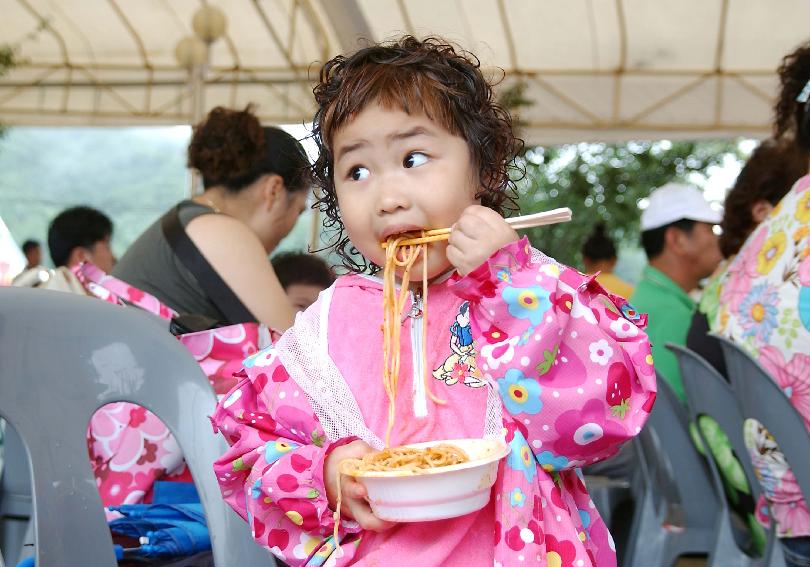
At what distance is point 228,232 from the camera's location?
2.86 m

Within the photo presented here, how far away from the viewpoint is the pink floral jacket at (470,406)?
4.54 feet

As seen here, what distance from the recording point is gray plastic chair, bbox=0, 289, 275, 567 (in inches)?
61.2

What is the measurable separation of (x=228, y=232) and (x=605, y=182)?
37.9 ft

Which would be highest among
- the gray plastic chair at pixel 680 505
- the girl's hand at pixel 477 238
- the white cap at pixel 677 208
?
the white cap at pixel 677 208

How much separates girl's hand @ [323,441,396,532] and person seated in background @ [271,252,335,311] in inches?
94.1

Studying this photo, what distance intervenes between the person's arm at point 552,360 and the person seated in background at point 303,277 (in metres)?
2.47

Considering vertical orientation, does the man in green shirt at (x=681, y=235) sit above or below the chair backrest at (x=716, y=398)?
above

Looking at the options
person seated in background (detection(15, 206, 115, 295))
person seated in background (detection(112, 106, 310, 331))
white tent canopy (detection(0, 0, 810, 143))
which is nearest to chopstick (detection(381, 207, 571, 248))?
person seated in background (detection(112, 106, 310, 331))

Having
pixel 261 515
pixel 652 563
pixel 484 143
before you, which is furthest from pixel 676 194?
pixel 261 515

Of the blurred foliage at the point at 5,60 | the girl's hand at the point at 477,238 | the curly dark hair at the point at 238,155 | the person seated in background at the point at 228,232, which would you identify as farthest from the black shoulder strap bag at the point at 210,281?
the blurred foliage at the point at 5,60

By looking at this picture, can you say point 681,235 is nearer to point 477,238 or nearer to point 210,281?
point 210,281

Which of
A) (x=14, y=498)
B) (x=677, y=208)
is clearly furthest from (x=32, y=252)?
(x=14, y=498)

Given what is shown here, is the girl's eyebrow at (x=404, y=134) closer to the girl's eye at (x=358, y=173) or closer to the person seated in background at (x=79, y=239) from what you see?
the girl's eye at (x=358, y=173)

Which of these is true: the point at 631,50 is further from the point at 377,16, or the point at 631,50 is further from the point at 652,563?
the point at 652,563
